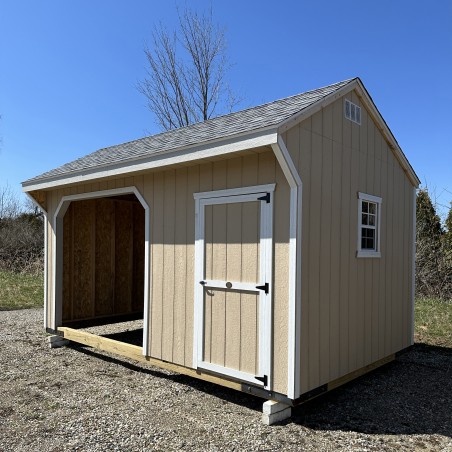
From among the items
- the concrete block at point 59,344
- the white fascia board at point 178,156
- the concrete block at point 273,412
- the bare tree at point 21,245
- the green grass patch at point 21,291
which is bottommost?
the green grass patch at point 21,291

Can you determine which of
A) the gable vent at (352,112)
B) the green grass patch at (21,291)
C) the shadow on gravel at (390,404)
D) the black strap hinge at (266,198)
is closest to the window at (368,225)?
the gable vent at (352,112)

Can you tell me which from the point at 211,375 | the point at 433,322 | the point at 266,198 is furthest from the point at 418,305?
the point at 266,198

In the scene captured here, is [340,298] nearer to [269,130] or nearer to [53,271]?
[269,130]

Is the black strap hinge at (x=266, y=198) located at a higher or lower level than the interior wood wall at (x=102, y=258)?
higher

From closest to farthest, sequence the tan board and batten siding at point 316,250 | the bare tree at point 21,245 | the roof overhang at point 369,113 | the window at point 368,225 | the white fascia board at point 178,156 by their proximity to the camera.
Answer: the white fascia board at point 178,156 → the roof overhang at point 369,113 → the tan board and batten siding at point 316,250 → the window at point 368,225 → the bare tree at point 21,245

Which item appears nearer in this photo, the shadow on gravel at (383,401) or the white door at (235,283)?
the shadow on gravel at (383,401)

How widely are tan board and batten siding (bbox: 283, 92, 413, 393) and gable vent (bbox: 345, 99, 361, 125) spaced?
2.7 inches

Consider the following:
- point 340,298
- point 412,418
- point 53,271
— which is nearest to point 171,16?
point 53,271

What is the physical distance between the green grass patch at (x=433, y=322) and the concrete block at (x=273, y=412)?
4.17m

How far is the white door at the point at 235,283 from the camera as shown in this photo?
3.69 m

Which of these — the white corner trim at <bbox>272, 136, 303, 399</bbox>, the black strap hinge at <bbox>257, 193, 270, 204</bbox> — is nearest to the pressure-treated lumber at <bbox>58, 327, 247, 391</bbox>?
the white corner trim at <bbox>272, 136, 303, 399</bbox>

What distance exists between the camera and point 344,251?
4238mm

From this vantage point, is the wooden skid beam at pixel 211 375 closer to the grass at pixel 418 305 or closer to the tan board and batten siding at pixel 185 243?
the tan board and batten siding at pixel 185 243

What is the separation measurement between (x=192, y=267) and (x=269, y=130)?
176cm
